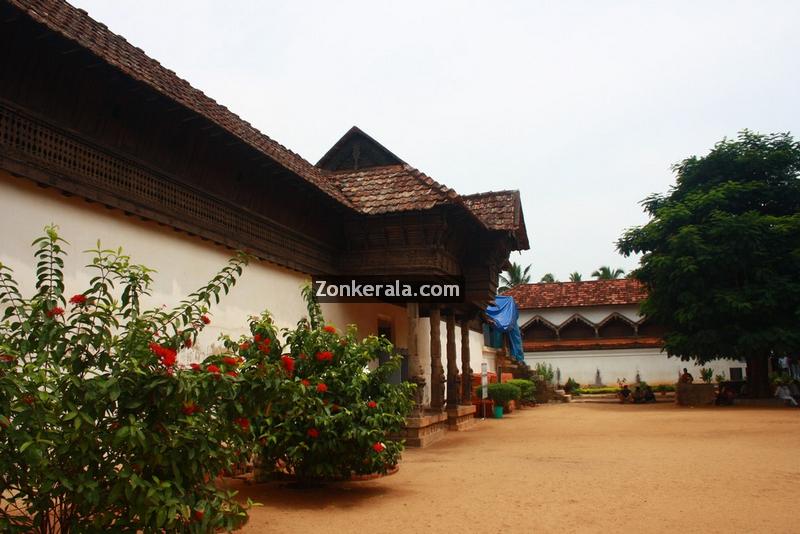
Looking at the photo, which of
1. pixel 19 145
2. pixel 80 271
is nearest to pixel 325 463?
pixel 80 271

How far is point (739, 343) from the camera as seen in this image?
1866cm

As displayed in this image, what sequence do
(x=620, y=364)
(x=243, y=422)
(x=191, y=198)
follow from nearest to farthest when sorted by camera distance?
(x=243, y=422)
(x=191, y=198)
(x=620, y=364)

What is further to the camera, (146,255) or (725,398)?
(725,398)

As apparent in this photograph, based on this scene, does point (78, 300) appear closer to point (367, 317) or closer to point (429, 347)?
point (367, 317)

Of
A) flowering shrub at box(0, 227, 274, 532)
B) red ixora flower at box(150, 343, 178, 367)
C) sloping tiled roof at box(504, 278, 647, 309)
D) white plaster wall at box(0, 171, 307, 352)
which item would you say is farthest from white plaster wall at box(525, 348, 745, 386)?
red ixora flower at box(150, 343, 178, 367)

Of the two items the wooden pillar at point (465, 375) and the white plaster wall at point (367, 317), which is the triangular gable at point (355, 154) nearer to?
the white plaster wall at point (367, 317)

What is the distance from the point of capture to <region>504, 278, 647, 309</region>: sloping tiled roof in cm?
3412

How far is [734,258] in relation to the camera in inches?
748

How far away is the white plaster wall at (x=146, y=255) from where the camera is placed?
548cm

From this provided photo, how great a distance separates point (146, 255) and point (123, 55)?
2140 millimetres

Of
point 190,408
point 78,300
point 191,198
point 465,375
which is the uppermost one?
point 191,198

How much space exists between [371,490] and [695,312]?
15.5 metres

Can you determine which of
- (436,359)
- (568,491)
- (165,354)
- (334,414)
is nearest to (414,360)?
(436,359)

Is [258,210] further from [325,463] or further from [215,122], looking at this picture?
[325,463]
